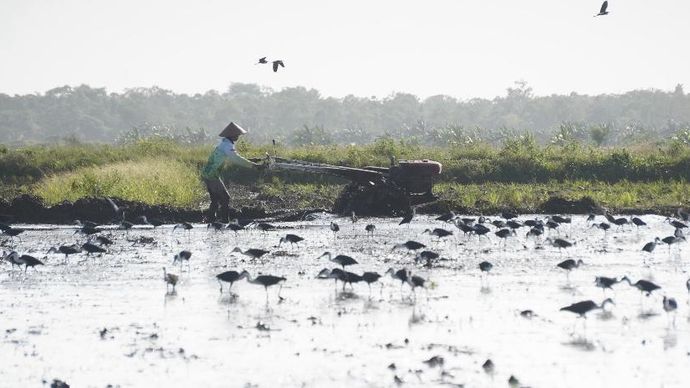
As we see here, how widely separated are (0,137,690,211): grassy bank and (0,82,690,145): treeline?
7881 cm

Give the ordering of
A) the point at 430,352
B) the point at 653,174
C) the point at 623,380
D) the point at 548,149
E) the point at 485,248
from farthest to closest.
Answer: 1. the point at 548,149
2. the point at 653,174
3. the point at 485,248
4. the point at 430,352
5. the point at 623,380

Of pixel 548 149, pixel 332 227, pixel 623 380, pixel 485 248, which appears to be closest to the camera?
pixel 623 380

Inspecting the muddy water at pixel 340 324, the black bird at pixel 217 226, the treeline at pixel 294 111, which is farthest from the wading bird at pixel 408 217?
the treeline at pixel 294 111

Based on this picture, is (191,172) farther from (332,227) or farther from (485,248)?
(485,248)

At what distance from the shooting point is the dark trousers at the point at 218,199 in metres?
20.8

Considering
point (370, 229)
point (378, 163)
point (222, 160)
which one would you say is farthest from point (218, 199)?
point (378, 163)

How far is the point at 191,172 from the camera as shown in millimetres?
31141

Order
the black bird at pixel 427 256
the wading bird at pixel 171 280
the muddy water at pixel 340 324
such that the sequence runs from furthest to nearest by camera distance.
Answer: the black bird at pixel 427 256, the wading bird at pixel 171 280, the muddy water at pixel 340 324

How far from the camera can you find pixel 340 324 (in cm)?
1143

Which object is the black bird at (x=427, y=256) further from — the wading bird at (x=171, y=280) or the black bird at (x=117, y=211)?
the black bird at (x=117, y=211)

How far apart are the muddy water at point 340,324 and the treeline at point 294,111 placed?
98079 millimetres

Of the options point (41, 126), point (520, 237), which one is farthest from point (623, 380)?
point (41, 126)

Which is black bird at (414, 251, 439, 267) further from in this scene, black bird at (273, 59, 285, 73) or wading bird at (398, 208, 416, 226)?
black bird at (273, 59, 285, 73)

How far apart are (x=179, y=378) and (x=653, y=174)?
22.8 meters
